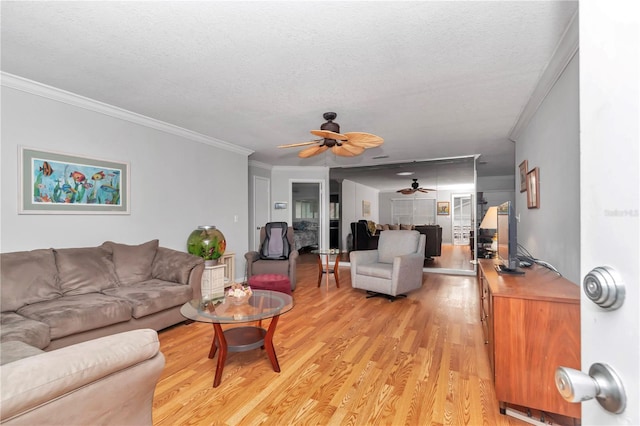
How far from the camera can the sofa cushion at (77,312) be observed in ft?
7.32

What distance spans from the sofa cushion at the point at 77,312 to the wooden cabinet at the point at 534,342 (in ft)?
9.65

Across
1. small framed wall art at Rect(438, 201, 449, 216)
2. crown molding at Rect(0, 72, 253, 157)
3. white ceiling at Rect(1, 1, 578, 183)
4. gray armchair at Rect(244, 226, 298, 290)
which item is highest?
white ceiling at Rect(1, 1, 578, 183)

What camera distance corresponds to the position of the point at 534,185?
3.18 meters

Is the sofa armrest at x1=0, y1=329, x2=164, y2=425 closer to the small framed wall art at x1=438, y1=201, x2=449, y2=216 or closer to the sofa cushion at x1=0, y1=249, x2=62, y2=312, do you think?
the sofa cushion at x1=0, y1=249, x2=62, y2=312

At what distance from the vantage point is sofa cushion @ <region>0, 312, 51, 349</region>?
1933mm

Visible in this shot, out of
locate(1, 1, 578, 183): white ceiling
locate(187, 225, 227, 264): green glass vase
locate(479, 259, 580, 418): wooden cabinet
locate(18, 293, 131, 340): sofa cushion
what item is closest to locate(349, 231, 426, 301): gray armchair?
locate(1, 1, 578, 183): white ceiling

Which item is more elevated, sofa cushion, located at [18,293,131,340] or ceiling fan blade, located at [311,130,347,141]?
ceiling fan blade, located at [311,130,347,141]

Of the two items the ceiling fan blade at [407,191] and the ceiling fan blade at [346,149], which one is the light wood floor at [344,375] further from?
the ceiling fan blade at [407,191]

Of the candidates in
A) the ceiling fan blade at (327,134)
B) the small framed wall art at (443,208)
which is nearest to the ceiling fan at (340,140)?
the ceiling fan blade at (327,134)

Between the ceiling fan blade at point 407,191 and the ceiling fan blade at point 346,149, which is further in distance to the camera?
the ceiling fan blade at point 407,191

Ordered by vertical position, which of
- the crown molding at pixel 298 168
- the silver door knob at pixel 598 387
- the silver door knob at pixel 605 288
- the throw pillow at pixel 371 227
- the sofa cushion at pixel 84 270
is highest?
the crown molding at pixel 298 168

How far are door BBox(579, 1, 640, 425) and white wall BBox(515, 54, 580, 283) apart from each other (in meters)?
2.00

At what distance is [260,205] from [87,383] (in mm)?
5917

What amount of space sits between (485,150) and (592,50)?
5.79 m
